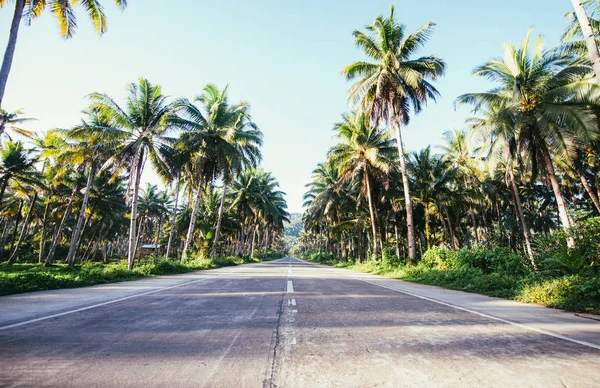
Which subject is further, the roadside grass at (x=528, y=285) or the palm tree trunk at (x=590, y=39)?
the palm tree trunk at (x=590, y=39)

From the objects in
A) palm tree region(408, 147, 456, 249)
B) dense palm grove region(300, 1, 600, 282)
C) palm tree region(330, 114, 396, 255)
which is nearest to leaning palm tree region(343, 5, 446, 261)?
dense palm grove region(300, 1, 600, 282)

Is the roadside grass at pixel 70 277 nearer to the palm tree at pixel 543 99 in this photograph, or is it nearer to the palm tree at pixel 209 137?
the palm tree at pixel 209 137

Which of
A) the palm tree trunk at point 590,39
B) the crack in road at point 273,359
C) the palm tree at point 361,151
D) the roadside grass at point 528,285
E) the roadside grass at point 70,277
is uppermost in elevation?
the palm tree at point 361,151

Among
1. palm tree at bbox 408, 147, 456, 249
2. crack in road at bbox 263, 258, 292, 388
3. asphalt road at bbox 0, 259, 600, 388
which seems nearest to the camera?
crack in road at bbox 263, 258, 292, 388

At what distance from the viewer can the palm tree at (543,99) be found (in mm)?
11008

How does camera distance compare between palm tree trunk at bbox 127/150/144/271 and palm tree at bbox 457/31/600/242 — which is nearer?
palm tree at bbox 457/31/600/242

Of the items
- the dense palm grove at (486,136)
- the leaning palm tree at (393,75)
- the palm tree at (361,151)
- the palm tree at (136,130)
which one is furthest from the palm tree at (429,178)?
the palm tree at (136,130)

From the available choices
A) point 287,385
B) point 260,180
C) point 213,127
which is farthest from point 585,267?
point 260,180

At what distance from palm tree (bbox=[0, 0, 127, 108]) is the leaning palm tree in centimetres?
1240

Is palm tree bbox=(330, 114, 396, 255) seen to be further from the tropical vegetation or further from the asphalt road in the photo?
the asphalt road

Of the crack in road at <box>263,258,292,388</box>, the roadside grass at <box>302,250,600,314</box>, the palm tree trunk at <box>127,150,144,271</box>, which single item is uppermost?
the palm tree trunk at <box>127,150,144,271</box>

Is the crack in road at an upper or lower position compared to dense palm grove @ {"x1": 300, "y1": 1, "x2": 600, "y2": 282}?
lower

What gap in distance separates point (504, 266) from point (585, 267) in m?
3.40

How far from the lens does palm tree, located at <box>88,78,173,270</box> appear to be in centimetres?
1552
